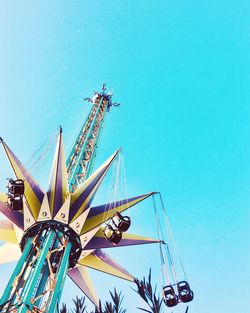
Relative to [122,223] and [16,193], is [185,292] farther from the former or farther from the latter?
[16,193]

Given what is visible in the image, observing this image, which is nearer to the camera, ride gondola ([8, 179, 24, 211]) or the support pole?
the support pole

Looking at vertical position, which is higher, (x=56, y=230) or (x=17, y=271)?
(x=56, y=230)

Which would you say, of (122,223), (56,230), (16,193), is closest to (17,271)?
(56,230)

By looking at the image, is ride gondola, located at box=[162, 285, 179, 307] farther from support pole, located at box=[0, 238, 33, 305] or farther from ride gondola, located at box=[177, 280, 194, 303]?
support pole, located at box=[0, 238, 33, 305]

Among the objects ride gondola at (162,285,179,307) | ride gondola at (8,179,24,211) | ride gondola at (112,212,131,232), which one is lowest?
ride gondola at (162,285,179,307)

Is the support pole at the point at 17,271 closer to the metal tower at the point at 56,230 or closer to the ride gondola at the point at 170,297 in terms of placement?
the metal tower at the point at 56,230

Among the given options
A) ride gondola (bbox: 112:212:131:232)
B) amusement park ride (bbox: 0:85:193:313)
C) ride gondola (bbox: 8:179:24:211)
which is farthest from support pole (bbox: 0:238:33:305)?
ride gondola (bbox: 112:212:131:232)

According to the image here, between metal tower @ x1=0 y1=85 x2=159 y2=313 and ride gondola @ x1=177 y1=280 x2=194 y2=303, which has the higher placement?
metal tower @ x1=0 y1=85 x2=159 y2=313

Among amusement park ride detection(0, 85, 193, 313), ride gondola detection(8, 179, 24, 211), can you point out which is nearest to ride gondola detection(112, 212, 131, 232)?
amusement park ride detection(0, 85, 193, 313)

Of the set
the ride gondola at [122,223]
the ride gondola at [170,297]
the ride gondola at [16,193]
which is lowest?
the ride gondola at [170,297]

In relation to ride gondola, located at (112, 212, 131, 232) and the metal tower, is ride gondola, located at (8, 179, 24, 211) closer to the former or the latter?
the metal tower

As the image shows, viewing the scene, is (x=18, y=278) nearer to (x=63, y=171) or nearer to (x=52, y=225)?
(x=52, y=225)

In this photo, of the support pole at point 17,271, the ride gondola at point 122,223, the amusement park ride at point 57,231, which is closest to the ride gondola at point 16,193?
the amusement park ride at point 57,231

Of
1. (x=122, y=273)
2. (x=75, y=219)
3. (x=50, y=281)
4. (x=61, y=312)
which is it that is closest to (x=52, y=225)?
(x=75, y=219)
